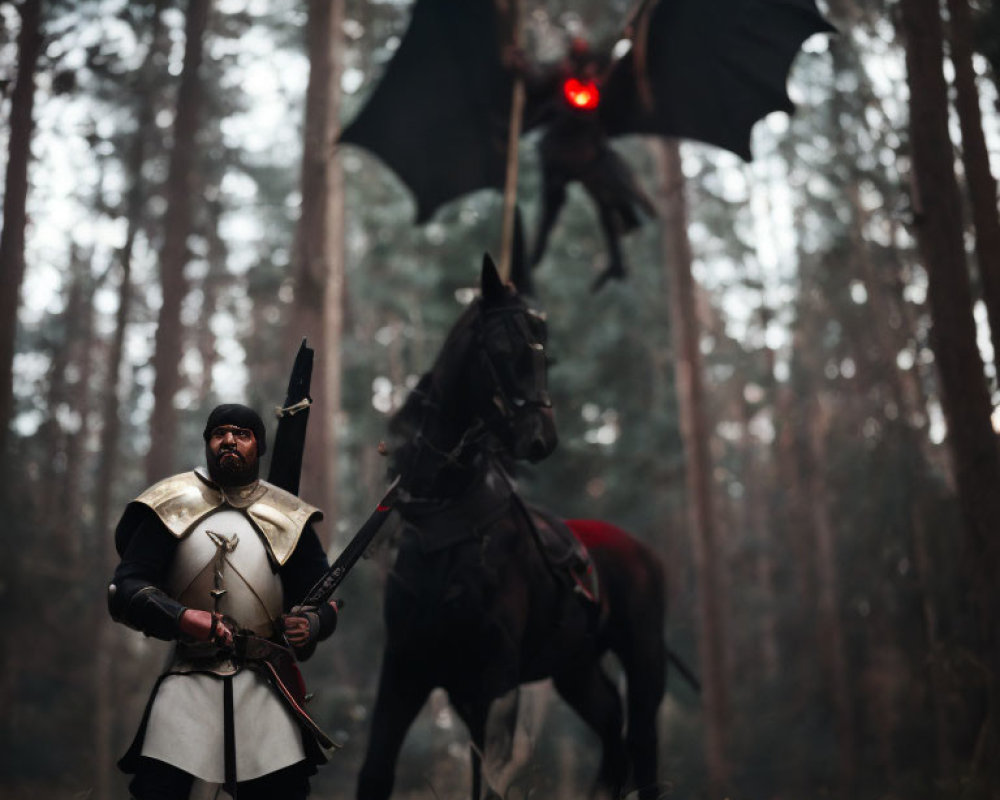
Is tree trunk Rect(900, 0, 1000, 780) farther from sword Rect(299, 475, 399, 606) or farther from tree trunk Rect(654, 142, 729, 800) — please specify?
tree trunk Rect(654, 142, 729, 800)

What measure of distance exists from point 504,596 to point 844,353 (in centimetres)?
2045

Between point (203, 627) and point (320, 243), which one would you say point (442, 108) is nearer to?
point (320, 243)

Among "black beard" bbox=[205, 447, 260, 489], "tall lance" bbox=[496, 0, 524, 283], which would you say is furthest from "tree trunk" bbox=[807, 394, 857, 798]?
"black beard" bbox=[205, 447, 260, 489]

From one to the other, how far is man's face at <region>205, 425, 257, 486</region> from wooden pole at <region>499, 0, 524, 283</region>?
8.87 ft

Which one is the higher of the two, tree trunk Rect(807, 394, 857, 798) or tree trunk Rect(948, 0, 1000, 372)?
tree trunk Rect(948, 0, 1000, 372)

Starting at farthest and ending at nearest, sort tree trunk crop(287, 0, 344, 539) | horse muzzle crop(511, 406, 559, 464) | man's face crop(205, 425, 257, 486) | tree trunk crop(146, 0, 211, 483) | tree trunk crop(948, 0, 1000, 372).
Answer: tree trunk crop(146, 0, 211, 483) → tree trunk crop(287, 0, 344, 539) → tree trunk crop(948, 0, 1000, 372) → horse muzzle crop(511, 406, 559, 464) → man's face crop(205, 425, 257, 486)

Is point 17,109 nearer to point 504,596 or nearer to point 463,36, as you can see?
point 463,36

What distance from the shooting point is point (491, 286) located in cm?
504

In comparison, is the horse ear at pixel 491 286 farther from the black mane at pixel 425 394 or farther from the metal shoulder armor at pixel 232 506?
the metal shoulder armor at pixel 232 506

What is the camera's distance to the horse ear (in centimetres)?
499

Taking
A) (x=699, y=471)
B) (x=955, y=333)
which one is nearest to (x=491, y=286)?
(x=955, y=333)

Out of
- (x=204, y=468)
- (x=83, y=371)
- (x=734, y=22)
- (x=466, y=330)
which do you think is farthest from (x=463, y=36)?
(x=83, y=371)

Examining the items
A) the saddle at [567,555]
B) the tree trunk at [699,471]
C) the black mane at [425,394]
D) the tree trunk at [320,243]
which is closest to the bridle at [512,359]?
the black mane at [425,394]

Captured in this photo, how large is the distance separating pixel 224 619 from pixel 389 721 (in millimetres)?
1775
